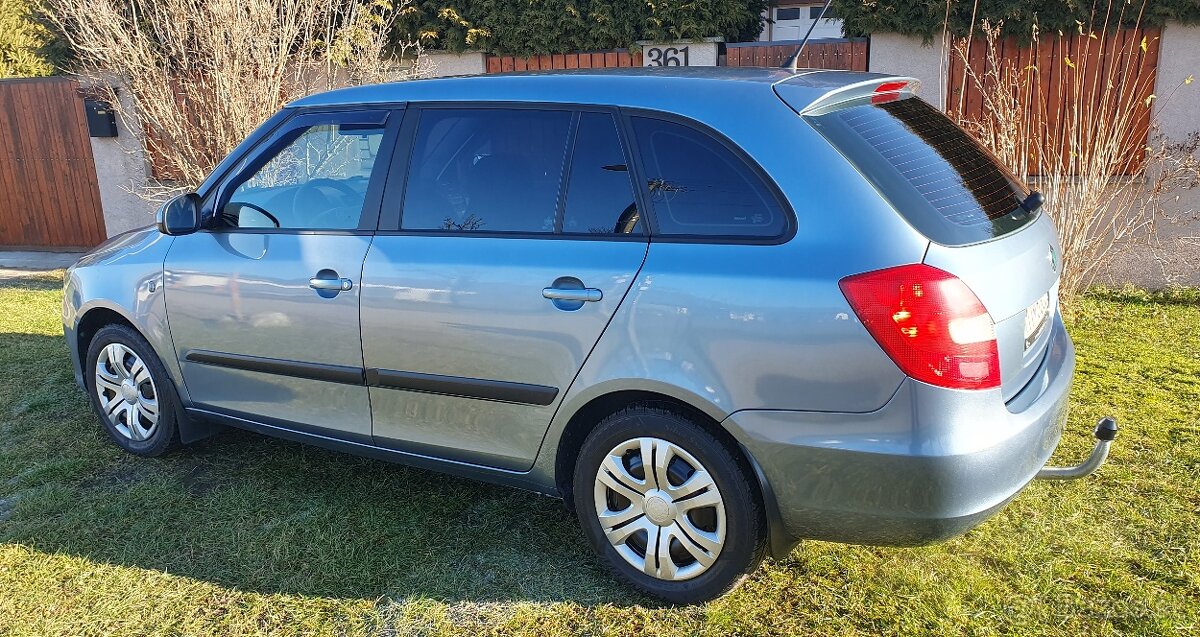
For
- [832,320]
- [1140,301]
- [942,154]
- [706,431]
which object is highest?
[942,154]

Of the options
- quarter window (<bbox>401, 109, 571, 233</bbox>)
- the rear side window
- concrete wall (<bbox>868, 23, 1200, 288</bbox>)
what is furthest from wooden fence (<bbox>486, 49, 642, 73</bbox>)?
the rear side window

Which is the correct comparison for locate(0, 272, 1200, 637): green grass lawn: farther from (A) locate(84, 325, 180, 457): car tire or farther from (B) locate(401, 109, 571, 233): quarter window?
(B) locate(401, 109, 571, 233): quarter window

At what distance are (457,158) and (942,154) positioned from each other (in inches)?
66.6

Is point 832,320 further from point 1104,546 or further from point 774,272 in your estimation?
point 1104,546

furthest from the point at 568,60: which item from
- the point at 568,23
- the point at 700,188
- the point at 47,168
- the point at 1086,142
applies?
the point at 47,168

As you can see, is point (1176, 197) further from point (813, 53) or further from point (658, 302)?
point (658, 302)

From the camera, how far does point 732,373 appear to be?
2727mm

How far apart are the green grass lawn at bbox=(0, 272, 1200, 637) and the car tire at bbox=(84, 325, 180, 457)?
106mm

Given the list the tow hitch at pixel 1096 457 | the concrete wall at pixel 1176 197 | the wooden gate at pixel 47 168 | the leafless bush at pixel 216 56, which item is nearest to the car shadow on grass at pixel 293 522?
the tow hitch at pixel 1096 457

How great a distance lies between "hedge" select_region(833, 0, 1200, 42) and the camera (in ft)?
22.0

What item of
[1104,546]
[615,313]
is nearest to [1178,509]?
[1104,546]

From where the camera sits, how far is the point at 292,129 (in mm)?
3857

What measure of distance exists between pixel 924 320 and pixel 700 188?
31.3 inches

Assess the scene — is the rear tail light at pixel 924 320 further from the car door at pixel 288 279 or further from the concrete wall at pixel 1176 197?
the concrete wall at pixel 1176 197
